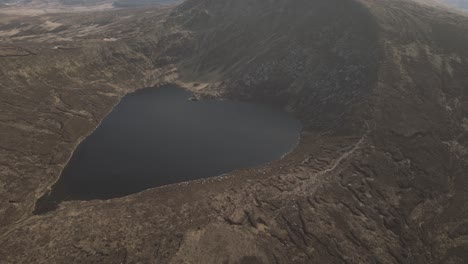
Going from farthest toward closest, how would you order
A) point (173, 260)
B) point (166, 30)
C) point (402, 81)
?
point (166, 30), point (402, 81), point (173, 260)

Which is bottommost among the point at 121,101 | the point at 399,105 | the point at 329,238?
the point at 121,101

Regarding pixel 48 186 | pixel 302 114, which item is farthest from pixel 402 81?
pixel 48 186

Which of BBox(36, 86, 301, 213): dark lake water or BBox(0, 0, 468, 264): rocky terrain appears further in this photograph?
BBox(36, 86, 301, 213): dark lake water

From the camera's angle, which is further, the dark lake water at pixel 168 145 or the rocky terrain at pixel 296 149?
the dark lake water at pixel 168 145

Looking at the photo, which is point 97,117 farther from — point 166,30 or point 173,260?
point 166,30
